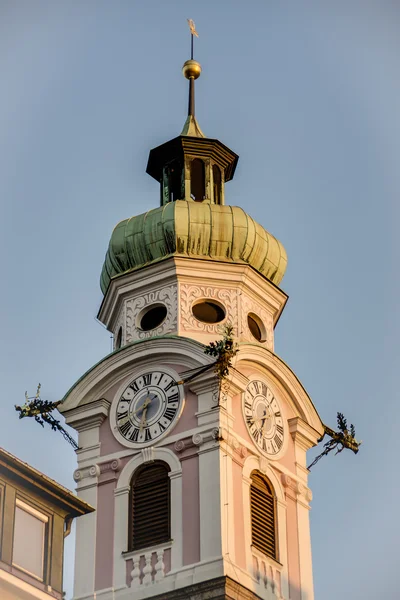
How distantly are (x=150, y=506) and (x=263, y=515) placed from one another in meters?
2.24

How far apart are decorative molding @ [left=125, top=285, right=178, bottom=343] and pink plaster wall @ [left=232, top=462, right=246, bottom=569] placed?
3.82m

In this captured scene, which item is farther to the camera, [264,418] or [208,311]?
[208,311]

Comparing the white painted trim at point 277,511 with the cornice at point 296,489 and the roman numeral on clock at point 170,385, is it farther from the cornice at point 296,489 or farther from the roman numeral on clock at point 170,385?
the roman numeral on clock at point 170,385

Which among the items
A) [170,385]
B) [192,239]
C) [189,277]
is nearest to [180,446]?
[170,385]

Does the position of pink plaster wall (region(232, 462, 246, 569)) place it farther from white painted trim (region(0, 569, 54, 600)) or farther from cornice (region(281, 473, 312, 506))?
white painted trim (region(0, 569, 54, 600))

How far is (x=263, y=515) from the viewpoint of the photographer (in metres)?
40.4

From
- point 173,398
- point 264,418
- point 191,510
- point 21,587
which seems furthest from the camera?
point 264,418

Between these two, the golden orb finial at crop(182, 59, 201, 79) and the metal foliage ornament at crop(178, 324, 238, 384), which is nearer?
the metal foliage ornament at crop(178, 324, 238, 384)

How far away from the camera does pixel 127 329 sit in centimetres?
4319

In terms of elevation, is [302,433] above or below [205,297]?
below

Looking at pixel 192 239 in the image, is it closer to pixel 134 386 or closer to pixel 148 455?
pixel 134 386

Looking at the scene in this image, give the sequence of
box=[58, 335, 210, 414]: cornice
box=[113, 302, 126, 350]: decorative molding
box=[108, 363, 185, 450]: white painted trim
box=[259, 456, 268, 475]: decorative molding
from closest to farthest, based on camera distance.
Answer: box=[108, 363, 185, 450]: white painted trim
box=[259, 456, 268, 475]: decorative molding
box=[58, 335, 210, 414]: cornice
box=[113, 302, 126, 350]: decorative molding

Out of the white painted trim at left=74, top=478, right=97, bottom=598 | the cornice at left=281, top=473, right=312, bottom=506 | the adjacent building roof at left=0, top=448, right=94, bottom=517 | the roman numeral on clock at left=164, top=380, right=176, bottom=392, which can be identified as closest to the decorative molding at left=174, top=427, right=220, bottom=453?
the roman numeral on clock at left=164, top=380, right=176, bottom=392

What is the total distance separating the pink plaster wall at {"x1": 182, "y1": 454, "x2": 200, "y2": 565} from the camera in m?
38.8
